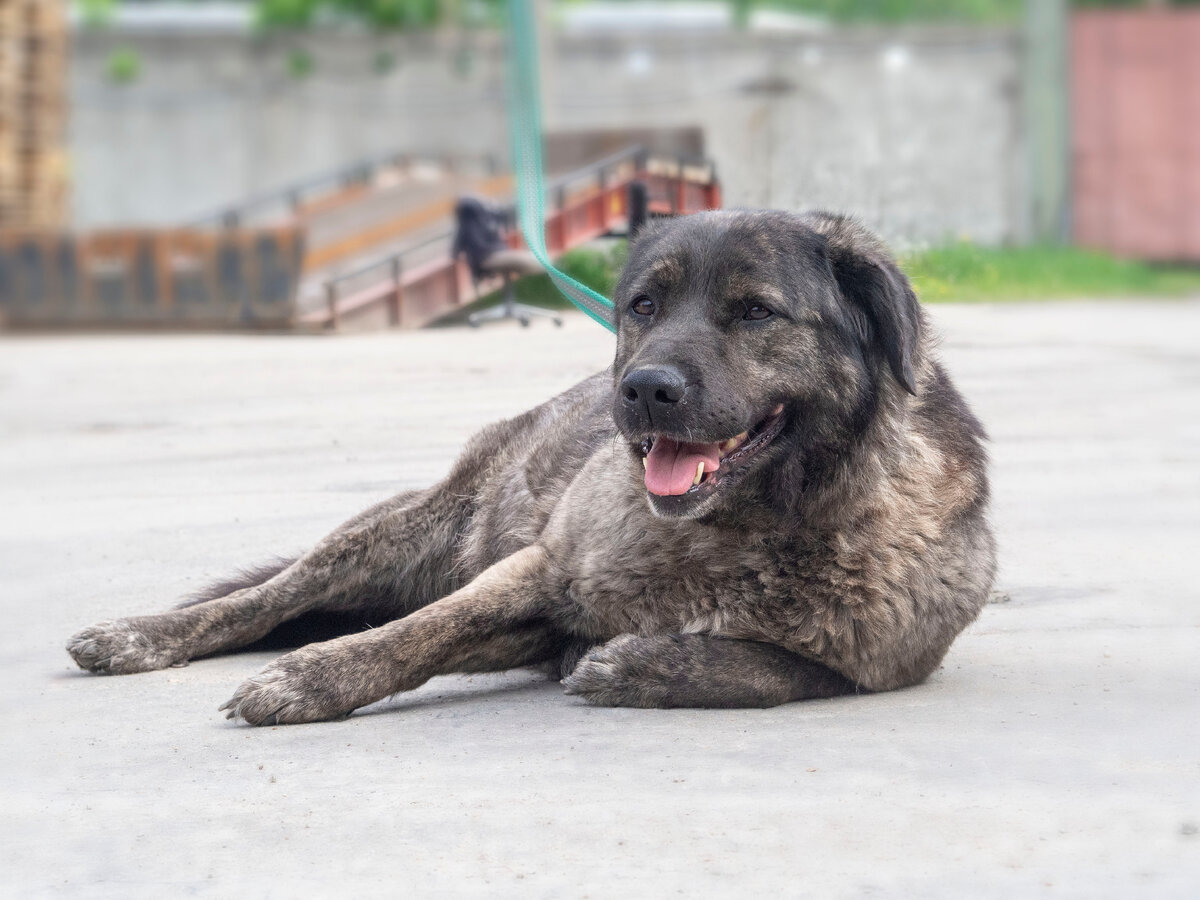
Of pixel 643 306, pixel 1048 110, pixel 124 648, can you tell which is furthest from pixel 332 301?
pixel 1048 110

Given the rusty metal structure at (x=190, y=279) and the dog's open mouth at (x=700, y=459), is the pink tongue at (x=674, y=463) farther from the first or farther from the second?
the rusty metal structure at (x=190, y=279)

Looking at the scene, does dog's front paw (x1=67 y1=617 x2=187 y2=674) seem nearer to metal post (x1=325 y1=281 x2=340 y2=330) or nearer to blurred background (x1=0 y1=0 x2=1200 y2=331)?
blurred background (x1=0 y1=0 x2=1200 y2=331)

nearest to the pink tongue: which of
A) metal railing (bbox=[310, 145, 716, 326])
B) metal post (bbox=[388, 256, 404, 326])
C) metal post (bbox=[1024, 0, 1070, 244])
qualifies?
metal railing (bbox=[310, 145, 716, 326])

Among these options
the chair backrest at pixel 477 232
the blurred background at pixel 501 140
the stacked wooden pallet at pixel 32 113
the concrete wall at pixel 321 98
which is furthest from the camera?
the concrete wall at pixel 321 98

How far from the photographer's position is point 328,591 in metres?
5.14

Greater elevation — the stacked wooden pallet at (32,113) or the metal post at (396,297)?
the stacked wooden pallet at (32,113)

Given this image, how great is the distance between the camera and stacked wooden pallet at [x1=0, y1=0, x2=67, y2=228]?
679 inches

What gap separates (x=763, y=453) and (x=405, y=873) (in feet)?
5.49

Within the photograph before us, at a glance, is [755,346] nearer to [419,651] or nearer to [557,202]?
[419,651]

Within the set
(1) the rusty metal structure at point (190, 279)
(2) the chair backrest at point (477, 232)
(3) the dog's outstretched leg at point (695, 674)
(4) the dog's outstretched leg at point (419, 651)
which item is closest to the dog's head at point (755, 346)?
(3) the dog's outstretched leg at point (695, 674)

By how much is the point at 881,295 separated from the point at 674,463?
72 cm

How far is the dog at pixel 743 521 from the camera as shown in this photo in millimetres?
4008

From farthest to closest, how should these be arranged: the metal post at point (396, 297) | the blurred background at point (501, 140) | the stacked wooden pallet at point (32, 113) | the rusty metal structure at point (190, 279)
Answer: the stacked wooden pallet at point (32, 113)
the rusty metal structure at point (190, 279)
the metal post at point (396, 297)
the blurred background at point (501, 140)

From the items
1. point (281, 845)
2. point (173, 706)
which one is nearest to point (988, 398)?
point (173, 706)
